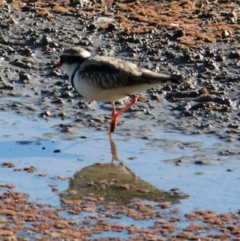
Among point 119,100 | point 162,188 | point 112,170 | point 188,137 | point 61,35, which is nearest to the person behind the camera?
point 162,188

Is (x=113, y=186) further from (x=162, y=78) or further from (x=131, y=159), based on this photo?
(x=162, y=78)

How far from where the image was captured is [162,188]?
828 cm

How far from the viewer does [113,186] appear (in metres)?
8.38

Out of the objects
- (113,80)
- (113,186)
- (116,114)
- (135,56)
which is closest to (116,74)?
(113,80)

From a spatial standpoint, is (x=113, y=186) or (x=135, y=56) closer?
(x=113, y=186)

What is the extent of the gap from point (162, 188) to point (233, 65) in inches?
152

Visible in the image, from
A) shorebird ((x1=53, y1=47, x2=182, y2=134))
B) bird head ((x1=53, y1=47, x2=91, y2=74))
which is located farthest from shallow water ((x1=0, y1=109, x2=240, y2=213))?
bird head ((x1=53, y1=47, x2=91, y2=74))

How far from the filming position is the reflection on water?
26.5 feet

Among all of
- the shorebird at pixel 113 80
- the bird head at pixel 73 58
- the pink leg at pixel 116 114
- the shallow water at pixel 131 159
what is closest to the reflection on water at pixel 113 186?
the shallow water at pixel 131 159

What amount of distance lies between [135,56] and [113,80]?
7.19 ft

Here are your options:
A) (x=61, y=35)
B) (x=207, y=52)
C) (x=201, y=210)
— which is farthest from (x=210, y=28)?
(x=201, y=210)

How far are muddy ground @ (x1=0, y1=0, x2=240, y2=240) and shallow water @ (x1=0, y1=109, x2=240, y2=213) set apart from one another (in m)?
0.16

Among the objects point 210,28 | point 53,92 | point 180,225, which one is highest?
point 210,28

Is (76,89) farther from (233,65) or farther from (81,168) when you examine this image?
Result: (233,65)
